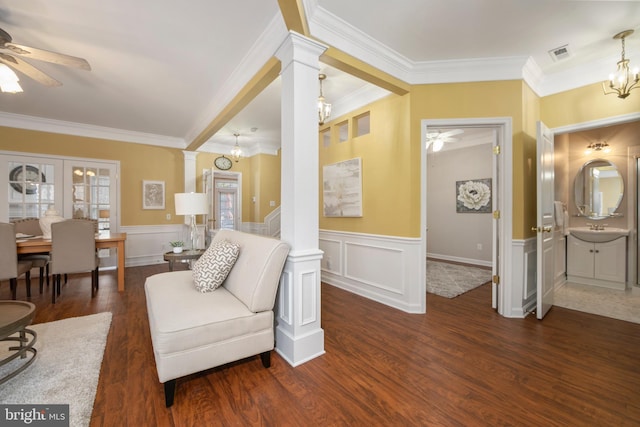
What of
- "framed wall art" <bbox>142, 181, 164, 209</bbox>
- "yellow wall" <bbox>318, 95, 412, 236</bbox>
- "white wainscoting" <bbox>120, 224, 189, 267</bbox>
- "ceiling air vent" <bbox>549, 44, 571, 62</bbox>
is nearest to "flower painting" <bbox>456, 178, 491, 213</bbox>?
"ceiling air vent" <bbox>549, 44, 571, 62</bbox>

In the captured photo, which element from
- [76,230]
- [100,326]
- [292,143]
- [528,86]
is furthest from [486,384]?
[76,230]

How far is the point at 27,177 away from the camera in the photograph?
179 inches

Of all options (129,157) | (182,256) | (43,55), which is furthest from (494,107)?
(129,157)

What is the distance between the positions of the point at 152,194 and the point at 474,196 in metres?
6.69

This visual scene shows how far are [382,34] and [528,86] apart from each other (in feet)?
6.14

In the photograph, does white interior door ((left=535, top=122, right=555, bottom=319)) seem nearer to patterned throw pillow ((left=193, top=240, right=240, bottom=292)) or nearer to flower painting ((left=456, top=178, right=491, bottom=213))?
flower painting ((left=456, top=178, right=491, bottom=213))

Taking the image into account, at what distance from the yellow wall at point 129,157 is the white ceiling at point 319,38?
1020 millimetres

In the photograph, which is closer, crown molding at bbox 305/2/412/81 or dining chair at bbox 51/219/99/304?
crown molding at bbox 305/2/412/81

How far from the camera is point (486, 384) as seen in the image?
5.78 feet

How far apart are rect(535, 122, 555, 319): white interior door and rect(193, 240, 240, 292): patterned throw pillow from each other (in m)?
3.05

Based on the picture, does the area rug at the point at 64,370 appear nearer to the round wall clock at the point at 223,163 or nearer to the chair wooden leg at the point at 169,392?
the chair wooden leg at the point at 169,392

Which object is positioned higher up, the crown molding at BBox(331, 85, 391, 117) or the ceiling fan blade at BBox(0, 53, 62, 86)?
the crown molding at BBox(331, 85, 391, 117)

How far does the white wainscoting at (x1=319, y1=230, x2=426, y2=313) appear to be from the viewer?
301 cm

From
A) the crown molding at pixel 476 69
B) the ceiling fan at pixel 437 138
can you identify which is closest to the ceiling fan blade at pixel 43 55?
the crown molding at pixel 476 69
